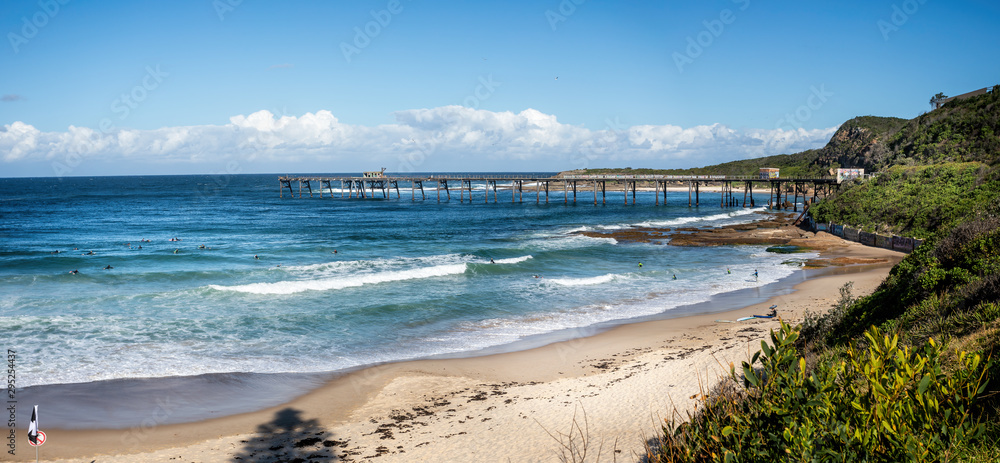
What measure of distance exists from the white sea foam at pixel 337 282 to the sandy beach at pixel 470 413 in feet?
35.6

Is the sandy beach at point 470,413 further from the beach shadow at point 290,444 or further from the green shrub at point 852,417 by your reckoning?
the green shrub at point 852,417

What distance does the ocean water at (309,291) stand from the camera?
16406mm

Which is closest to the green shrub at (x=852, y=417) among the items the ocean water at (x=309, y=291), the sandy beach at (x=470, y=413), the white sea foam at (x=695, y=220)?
the sandy beach at (x=470, y=413)

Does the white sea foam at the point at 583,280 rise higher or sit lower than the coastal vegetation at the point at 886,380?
lower

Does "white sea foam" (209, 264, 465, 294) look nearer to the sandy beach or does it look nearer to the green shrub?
the sandy beach

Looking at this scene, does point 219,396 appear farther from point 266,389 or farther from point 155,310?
point 155,310

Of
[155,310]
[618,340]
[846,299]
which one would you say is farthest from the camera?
[155,310]

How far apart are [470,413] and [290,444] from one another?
3435 millimetres

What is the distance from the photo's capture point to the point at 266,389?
13.6 meters

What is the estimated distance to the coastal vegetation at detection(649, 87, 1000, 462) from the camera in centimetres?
413

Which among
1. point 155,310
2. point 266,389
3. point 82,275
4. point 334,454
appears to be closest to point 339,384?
point 266,389

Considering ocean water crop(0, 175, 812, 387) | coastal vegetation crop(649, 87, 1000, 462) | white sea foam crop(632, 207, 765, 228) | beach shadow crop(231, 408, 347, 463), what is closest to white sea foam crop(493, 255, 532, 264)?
ocean water crop(0, 175, 812, 387)

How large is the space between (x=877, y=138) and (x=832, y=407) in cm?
9936

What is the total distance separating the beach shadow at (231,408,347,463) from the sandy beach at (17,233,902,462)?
0.02m
